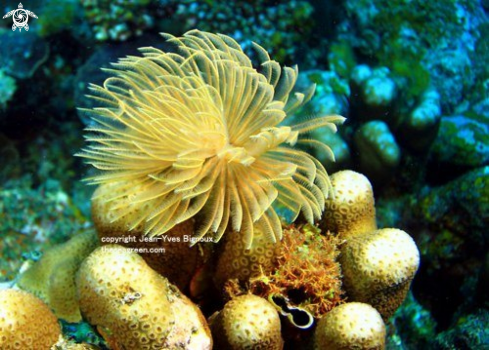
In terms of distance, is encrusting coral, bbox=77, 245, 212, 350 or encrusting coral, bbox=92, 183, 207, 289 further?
encrusting coral, bbox=92, 183, 207, 289

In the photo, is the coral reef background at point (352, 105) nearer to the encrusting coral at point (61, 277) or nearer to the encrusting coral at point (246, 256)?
the encrusting coral at point (61, 277)

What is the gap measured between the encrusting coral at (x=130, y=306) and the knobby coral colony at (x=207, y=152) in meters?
0.28

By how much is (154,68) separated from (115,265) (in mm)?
1409

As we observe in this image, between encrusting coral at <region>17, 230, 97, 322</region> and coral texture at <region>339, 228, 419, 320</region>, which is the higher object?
coral texture at <region>339, 228, 419, 320</region>

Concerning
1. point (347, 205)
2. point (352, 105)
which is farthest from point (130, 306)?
point (352, 105)

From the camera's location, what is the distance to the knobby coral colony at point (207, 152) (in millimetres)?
2658

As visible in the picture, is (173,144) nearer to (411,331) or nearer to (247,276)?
(247,276)

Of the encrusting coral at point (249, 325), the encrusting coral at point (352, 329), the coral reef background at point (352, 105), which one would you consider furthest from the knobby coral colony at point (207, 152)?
the coral reef background at point (352, 105)

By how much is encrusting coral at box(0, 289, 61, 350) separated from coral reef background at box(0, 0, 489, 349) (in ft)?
6.92

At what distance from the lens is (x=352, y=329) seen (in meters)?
2.54

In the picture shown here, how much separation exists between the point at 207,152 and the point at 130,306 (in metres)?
1.04

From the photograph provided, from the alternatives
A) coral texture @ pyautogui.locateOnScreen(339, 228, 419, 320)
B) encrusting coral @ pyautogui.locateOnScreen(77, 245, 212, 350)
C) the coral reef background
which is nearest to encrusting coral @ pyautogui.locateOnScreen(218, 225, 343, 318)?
coral texture @ pyautogui.locateOnScreen(339, 228, 419, 320)

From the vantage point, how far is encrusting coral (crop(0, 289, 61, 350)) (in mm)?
2355

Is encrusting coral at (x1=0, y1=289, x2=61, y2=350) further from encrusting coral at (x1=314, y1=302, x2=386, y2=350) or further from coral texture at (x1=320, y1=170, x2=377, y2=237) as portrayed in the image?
coral texture at (x1=320, y1=170, x2=377, y2=237)
